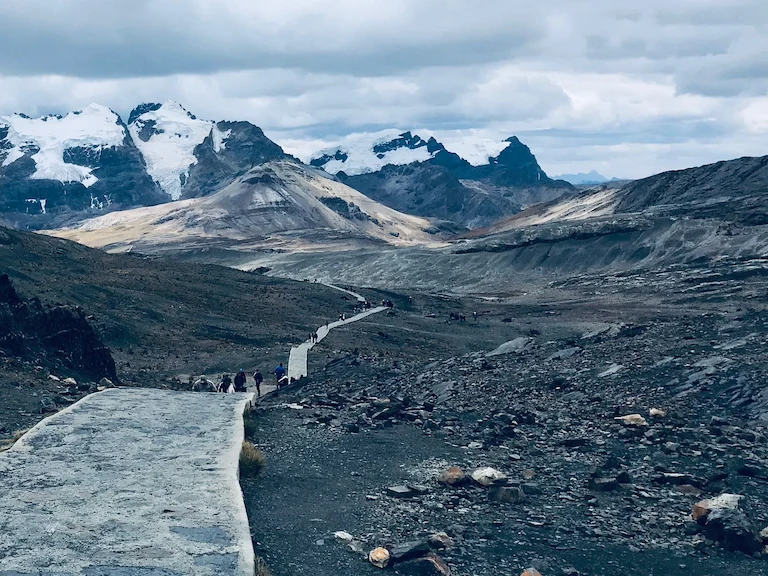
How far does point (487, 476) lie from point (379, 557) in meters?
4.18

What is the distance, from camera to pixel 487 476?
687 inches

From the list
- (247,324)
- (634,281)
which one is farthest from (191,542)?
(634,281)

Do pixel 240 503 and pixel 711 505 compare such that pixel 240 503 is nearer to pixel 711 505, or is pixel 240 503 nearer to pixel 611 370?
pixel 711 505

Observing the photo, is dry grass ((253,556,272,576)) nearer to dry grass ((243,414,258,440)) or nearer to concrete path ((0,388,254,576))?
concrete path ((0,388,254,576))

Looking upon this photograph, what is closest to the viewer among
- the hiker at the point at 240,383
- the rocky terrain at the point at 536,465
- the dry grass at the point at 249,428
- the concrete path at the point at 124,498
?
the concrete path at the point at 124,498

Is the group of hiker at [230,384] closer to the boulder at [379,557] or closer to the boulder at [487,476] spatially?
the boulder at [487,476]

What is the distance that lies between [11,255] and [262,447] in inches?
2361

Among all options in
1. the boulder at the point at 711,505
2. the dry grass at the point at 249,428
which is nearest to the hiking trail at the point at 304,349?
the dry grass at the point at 249,428

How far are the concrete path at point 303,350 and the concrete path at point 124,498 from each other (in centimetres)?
2068

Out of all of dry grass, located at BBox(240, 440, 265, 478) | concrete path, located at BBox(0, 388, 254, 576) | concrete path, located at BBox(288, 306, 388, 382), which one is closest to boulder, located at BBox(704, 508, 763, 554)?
concrete path, located at BBox(0, 388, 254, 576)

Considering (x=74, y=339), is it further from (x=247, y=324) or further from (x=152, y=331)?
(x=247, y=324)

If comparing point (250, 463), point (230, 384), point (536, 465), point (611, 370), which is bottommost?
point (230, 384)

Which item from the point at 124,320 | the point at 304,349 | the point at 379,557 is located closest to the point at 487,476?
the point at 379,557

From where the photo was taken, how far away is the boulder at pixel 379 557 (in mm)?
13648
